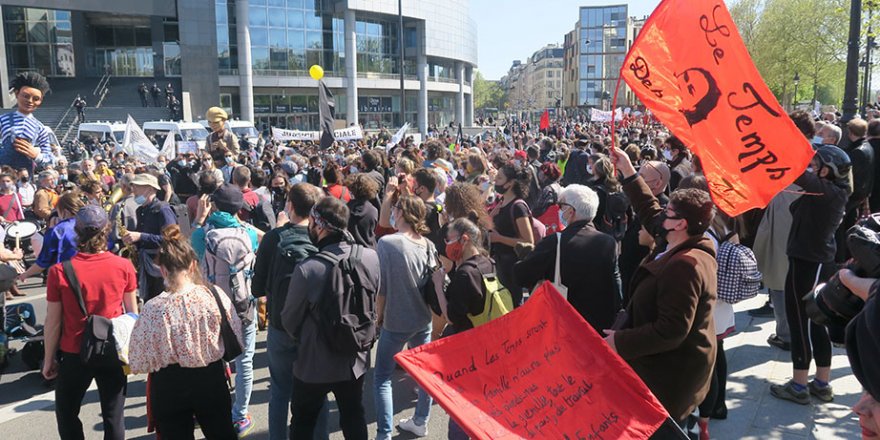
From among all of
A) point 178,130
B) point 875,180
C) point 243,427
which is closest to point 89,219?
point 243,427

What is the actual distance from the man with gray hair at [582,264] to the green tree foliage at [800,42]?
3511cm

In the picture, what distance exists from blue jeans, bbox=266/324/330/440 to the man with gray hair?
1.65 meters

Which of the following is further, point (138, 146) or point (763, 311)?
point (138, 146)

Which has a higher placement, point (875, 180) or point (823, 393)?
point (875, 180)

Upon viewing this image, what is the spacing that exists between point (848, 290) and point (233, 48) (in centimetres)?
5334

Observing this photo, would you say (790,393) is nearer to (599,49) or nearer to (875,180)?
(875,180)

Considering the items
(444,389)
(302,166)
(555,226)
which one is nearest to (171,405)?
(444,389)

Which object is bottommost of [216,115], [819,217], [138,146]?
[819,217]

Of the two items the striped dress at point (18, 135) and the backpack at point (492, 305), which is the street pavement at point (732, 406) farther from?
the striped dress at point (18, 135)

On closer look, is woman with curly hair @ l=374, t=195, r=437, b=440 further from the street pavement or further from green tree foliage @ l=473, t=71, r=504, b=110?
green tree foliage @ l=473, t=71, r=504, b=110

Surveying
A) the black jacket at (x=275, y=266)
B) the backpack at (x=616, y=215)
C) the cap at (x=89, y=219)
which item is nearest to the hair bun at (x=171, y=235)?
the cap at (x=89, y=219)

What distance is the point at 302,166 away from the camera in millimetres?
12609

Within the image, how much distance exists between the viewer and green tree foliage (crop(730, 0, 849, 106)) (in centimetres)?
3419

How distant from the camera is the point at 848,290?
2.33 metres
